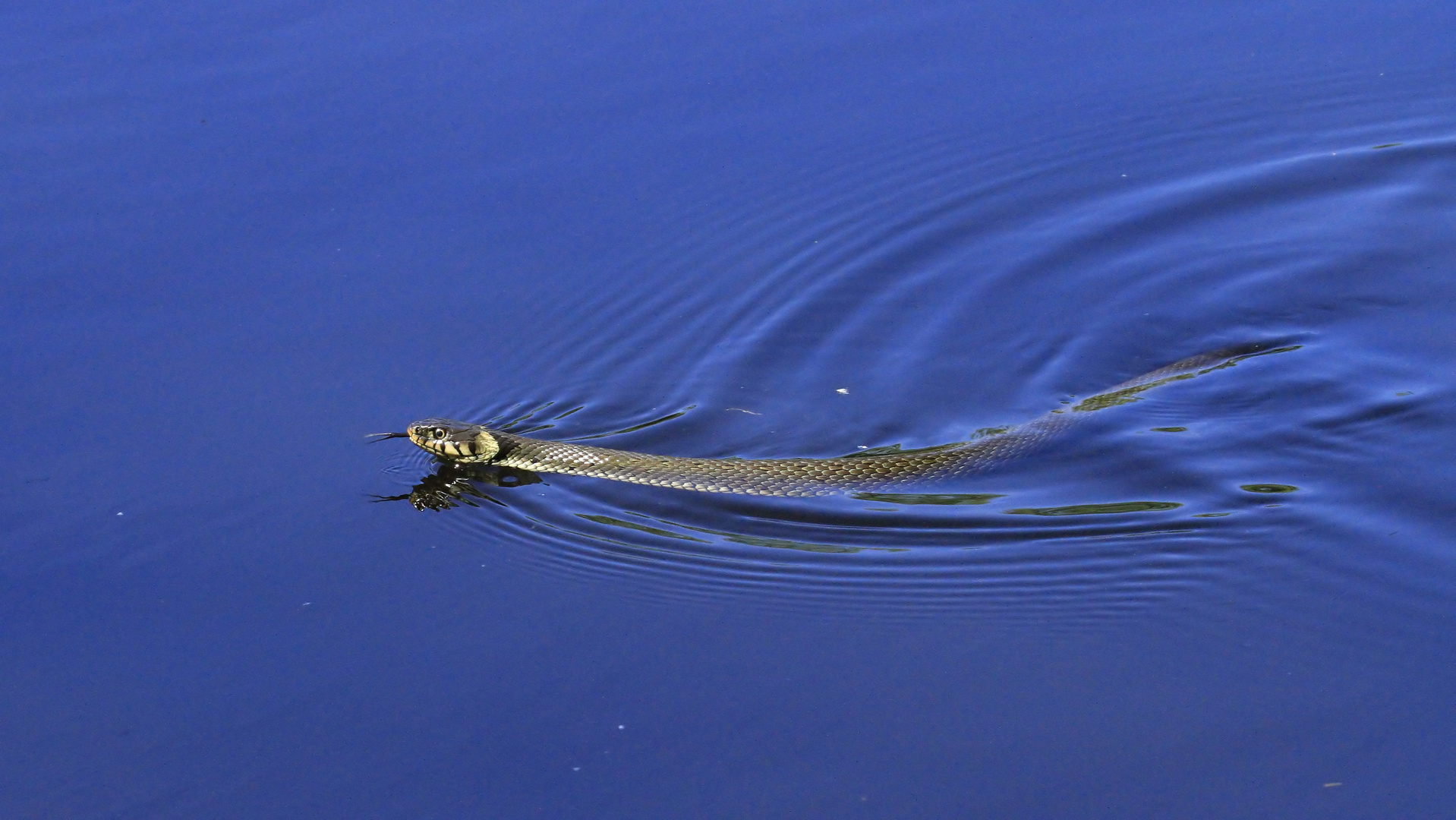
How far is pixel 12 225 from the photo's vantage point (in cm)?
1302

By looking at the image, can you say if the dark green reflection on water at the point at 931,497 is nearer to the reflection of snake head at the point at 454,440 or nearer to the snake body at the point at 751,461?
the snake body at the point at 751,461

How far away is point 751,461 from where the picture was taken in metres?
10.1

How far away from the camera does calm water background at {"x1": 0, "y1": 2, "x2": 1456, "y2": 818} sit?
7332mm

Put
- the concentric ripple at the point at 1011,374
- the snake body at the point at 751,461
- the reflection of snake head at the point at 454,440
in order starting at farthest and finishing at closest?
the reflection of snake head at the point at 454,440
the snake body at the point at 751,461
the concentric ripple at the point at 1011,374

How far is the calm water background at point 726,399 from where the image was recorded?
24.1 feet

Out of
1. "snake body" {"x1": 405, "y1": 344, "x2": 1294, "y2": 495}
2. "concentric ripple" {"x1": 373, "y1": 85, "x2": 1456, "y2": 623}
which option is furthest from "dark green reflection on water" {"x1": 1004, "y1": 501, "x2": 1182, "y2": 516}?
"snake body" {"x1": 405, "y1": 344, "x2": 1294, "y2": 495}

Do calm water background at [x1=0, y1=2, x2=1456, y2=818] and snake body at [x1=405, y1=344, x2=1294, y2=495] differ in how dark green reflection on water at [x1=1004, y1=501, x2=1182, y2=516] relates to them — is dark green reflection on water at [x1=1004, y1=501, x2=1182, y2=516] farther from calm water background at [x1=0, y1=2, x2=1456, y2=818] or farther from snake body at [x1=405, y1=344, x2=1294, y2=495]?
snake body at [x1=405, y1=344, x2=1294, y2=495]

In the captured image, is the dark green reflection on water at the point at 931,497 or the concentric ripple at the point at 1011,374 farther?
the dark green reflection on water at the point at 931,497

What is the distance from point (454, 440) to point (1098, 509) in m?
4.28

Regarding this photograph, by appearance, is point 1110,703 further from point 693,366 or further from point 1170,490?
point 693,366

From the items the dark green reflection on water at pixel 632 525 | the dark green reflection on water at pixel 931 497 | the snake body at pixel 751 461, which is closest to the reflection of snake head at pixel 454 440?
the snake body at pixel 751 461

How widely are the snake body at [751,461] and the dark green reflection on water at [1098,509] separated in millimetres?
613

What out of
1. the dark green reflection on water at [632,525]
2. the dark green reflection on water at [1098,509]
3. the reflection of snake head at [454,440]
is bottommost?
the dark green reflection on water at [1098,509]

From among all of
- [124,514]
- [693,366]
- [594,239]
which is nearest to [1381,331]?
[693,366]
